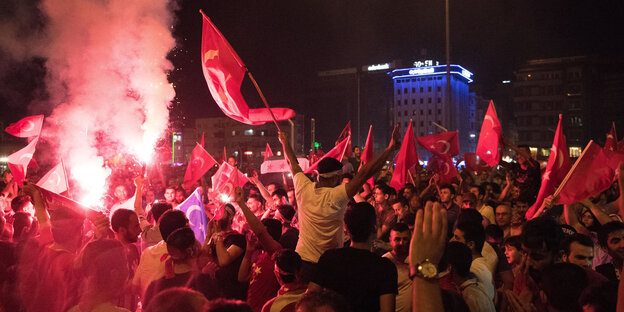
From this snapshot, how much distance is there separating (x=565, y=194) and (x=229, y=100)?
496 centimetres

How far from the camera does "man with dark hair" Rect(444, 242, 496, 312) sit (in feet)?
12.3

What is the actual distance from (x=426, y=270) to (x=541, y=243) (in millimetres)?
2406

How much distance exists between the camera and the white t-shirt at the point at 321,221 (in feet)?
16.9

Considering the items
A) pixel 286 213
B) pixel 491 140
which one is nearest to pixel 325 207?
pixel 286 213

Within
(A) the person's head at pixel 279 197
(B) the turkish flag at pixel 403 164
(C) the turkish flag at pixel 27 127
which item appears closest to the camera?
(A) the person's head at pixel 279 197

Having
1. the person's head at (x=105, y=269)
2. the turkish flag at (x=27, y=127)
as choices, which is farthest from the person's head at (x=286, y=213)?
the turkish flag at (x=27, y=127)

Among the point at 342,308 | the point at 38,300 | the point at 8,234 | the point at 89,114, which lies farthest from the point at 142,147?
the point at 342,308

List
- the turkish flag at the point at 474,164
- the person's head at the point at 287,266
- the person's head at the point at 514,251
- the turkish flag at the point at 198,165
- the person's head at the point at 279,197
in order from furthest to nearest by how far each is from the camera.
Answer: the turkish flag at the point at 474,164 < the turkish flag at the point at 198,165 < the person's head at the point at 279,197 < the person's head at the point at 514,251 < the person's head at the point at 287,266

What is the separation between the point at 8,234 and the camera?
6.07 meters

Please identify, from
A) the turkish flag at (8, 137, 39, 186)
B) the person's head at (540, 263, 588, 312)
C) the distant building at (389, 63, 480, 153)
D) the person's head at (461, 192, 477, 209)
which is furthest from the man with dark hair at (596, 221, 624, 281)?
the distant building at (389, 63, 480, 153)

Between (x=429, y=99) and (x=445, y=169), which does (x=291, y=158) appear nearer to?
(x=445, y=169)

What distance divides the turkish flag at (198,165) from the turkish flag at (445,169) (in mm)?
5561

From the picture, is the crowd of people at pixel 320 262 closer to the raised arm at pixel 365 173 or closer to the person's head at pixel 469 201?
the raised arm at pixel 365 173

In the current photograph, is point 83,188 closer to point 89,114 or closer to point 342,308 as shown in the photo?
point 89,114
